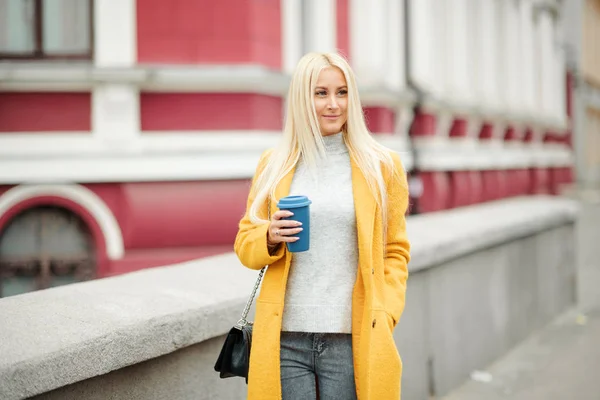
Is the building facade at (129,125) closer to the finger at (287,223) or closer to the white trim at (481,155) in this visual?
the white trim at (481,155)

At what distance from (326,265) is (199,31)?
4.60 m

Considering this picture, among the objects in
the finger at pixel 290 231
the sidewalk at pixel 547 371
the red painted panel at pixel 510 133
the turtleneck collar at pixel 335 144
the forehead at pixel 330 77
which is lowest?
the sidewalk at pixel 547 371

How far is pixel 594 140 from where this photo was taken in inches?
1198

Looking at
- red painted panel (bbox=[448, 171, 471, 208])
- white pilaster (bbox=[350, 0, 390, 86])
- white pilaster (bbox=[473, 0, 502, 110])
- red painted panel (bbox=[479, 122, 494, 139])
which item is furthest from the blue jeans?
red painted panel (bbox=[479, 122, 494, 139])

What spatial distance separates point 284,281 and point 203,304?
0.78 meters

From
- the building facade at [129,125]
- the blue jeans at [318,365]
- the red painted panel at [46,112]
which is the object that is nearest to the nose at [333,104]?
the blue jeans at [318,365]

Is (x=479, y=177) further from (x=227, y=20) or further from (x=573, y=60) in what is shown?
(x=573, y=60)

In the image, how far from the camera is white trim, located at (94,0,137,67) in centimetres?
652

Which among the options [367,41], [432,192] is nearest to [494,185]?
[432,192]

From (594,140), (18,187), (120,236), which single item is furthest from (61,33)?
(594,140)

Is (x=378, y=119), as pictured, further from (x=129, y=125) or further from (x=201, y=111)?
(x=129, y=125)

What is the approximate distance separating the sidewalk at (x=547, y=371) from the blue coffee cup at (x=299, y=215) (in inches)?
129

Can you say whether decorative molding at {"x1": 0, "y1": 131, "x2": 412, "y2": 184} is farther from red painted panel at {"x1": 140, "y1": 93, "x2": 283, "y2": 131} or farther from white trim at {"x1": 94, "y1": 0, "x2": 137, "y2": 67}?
white trim at {"x1": 94, "y1": 0, "x2": 137, "y2": 67}

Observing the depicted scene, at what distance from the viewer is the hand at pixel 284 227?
232 centimetres
